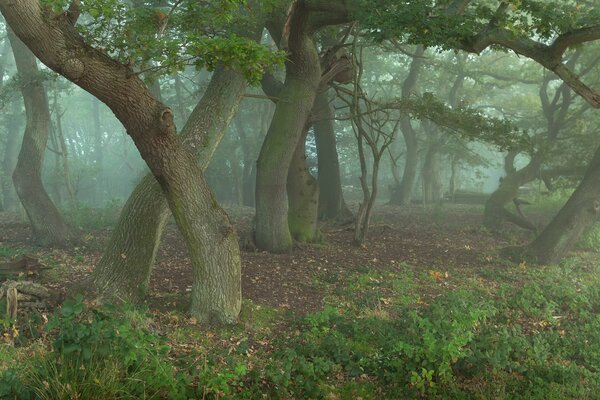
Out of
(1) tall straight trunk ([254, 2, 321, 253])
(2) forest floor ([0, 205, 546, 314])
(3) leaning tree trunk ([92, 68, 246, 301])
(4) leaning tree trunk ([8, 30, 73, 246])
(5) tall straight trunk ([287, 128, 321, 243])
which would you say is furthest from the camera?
(5) tall straight trunk ([287, 128, 321, 243])

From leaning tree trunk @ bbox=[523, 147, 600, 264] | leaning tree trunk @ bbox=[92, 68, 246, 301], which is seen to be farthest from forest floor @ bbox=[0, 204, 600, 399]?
leaning tree trunk @ bbox=[523, 147, 600, 264]

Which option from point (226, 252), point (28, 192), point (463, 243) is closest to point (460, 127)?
point (463, 243)

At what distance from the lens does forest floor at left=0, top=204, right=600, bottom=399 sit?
544 centimetres

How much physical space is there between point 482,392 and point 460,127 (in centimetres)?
902

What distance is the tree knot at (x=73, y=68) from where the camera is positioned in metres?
6.62

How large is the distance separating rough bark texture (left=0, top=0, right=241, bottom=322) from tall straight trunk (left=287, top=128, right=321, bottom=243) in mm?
6113

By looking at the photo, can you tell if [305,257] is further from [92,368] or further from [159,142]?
[92,368]

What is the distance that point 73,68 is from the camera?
6.63 metres

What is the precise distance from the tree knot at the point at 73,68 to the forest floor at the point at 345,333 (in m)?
2.73

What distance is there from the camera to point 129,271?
8.45 metres

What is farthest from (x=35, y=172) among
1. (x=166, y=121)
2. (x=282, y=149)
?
(x=166, y=121)

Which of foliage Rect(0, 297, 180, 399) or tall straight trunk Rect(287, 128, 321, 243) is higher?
tall straight trunk Rect(287, 128, 321, 243)

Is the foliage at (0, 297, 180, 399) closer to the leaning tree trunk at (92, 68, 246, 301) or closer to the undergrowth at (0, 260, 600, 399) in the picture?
the undergrowth at (0, 260, 600, 399)

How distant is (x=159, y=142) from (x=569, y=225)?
1135cm
